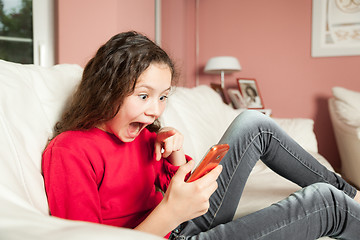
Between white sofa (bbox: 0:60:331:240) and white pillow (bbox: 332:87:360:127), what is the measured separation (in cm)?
125

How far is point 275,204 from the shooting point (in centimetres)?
94

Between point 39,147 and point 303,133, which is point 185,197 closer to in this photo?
point 39,147

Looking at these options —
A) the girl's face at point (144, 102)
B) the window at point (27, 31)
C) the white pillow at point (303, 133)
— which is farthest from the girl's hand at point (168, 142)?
the window at point (27, 31)

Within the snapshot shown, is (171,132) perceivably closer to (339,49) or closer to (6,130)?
(6,130)

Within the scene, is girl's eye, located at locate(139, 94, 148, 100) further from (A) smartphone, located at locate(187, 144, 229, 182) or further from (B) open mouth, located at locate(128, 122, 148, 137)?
(A) smartphone, located at locate(187, 144, 229, 182)

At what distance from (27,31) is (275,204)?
223 cm

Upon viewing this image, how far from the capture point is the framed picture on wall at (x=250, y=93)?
11.0 feet

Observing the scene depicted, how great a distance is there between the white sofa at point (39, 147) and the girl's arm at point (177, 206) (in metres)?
0.22

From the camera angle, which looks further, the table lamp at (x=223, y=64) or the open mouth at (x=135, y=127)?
the table lamp at (x=223, y=64)

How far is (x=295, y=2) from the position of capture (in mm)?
3514

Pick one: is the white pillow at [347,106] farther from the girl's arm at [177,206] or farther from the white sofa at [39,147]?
the girl's arm at [177,206]

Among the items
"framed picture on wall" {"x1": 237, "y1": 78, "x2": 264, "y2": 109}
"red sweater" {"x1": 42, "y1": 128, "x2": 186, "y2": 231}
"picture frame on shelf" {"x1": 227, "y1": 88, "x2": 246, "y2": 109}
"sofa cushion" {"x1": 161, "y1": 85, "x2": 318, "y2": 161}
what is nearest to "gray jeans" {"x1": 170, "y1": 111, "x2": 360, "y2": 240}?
"red sweater" {"x1": 42, "y1": 128, "x2": 186, "y2": 231}

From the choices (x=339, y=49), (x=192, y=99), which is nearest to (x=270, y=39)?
(x=339, y=49)

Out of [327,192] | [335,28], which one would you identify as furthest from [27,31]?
[335,28]
